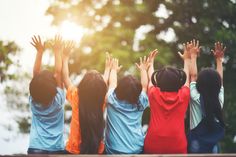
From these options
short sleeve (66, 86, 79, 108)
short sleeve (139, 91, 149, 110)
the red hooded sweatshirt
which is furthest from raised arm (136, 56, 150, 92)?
short sleeve (66, 86, 79, 108)

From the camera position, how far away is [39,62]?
14.4 ft

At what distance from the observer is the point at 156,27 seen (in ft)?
45.6

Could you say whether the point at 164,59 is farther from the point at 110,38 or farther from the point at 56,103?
the point at 56,103

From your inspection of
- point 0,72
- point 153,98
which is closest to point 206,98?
point 153,98

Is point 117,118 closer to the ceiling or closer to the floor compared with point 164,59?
closer to the floor

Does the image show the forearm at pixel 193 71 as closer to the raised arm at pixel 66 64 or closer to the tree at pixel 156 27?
the raised arm at pixel 66 64

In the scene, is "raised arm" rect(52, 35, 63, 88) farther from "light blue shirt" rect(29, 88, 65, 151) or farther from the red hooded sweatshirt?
the red hooded sweatshirt

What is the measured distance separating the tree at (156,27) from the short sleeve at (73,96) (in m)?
7.89

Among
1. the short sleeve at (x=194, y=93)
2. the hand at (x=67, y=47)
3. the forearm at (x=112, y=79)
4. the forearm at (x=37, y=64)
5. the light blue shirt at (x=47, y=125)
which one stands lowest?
the light blue shirt at (x=47, y=125)

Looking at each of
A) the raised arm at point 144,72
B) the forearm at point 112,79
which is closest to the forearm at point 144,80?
the raised arm at point 144,72

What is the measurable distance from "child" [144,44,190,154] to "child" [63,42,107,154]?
0.45 m

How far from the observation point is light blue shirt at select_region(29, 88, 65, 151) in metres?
4.11

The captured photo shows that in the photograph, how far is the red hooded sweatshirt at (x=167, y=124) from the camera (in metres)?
3.99

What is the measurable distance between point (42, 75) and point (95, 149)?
83 centimetres
